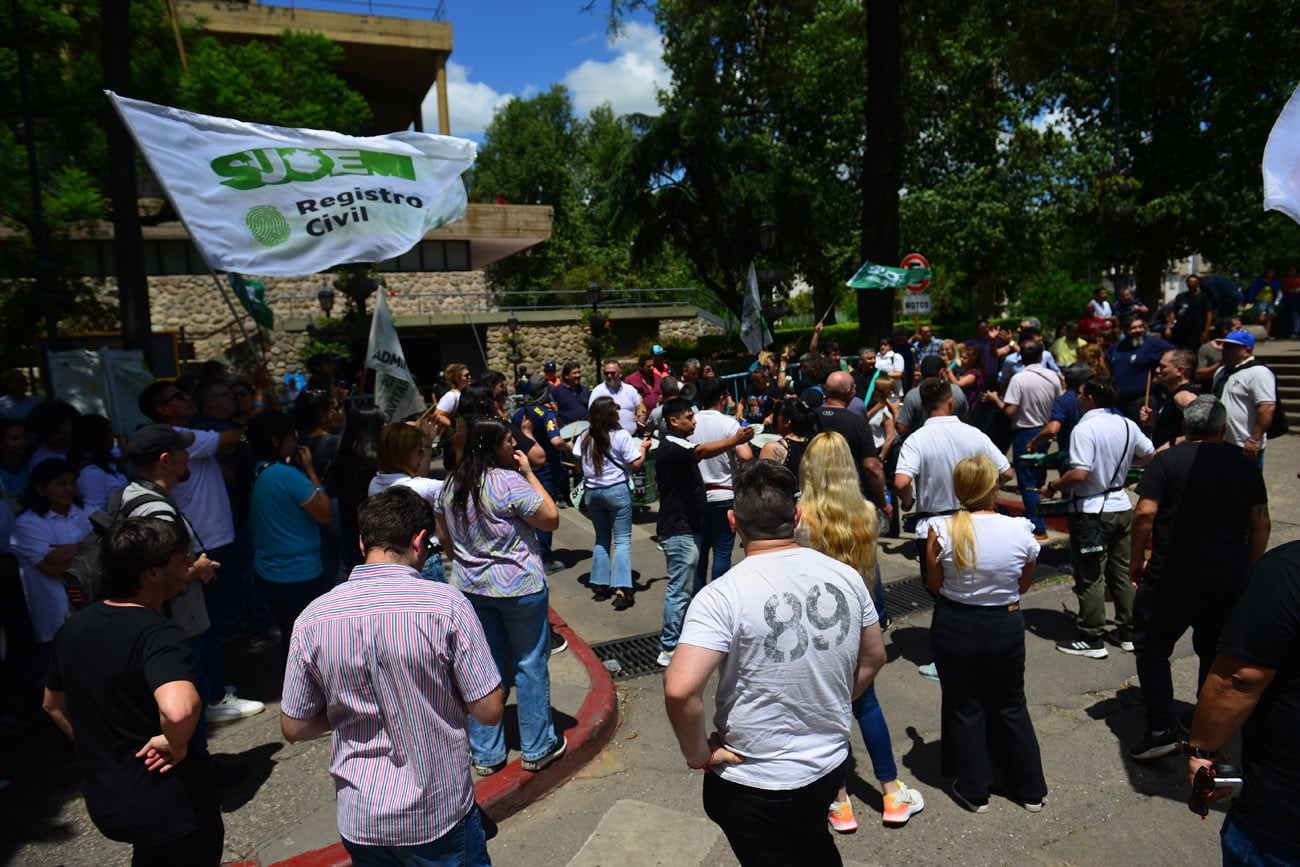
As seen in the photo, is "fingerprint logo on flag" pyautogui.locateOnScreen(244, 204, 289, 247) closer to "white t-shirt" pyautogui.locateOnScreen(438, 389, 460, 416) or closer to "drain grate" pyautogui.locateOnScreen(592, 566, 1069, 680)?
"white t-shirt" pyautogui.locateOnScreen(438, 389, 460, 416)

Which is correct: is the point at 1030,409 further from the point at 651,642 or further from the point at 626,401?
the point at 651,642

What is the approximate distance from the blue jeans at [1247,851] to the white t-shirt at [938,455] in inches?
114

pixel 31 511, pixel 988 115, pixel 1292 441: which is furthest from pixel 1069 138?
pixel 31 511

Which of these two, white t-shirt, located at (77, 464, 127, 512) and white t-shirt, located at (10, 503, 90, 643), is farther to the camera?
white t-shirt, located at (77, 464, 127, 512)

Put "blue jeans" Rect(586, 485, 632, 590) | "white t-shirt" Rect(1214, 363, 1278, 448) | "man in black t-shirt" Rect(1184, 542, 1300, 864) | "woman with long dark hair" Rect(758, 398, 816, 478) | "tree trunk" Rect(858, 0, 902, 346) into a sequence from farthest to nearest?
"tree trunk" Rect(858, 0, 902, 346), "blue jeans" Rect(586, 485, 632, 590), "white t-shirt" Rect(1214, 363, 1278, 448), "woman with long dark hair" Rect(758, 398, 816, 478), "man in black t-shirt" Rect(1184, 542, 1300, 864)

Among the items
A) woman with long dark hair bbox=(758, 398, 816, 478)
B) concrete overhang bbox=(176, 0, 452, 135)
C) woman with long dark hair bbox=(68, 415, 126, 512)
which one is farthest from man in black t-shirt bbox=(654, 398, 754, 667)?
concrete overhang bbox=(176, 0, 452, 135)

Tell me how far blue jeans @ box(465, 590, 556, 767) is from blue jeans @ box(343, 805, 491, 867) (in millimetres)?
1528

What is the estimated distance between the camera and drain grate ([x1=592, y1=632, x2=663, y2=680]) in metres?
5.77

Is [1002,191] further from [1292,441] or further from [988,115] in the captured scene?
[1292,441]

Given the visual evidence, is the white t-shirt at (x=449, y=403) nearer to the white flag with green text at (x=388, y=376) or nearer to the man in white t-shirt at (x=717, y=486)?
the white flag with green text at (x=388, y=376)

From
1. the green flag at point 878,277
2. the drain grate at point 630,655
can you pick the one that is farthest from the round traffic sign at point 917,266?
the drain grate at point 630,655

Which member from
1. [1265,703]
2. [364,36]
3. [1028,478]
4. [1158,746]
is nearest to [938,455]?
[1158,746]

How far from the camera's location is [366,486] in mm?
4766

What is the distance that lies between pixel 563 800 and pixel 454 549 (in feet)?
4.64
